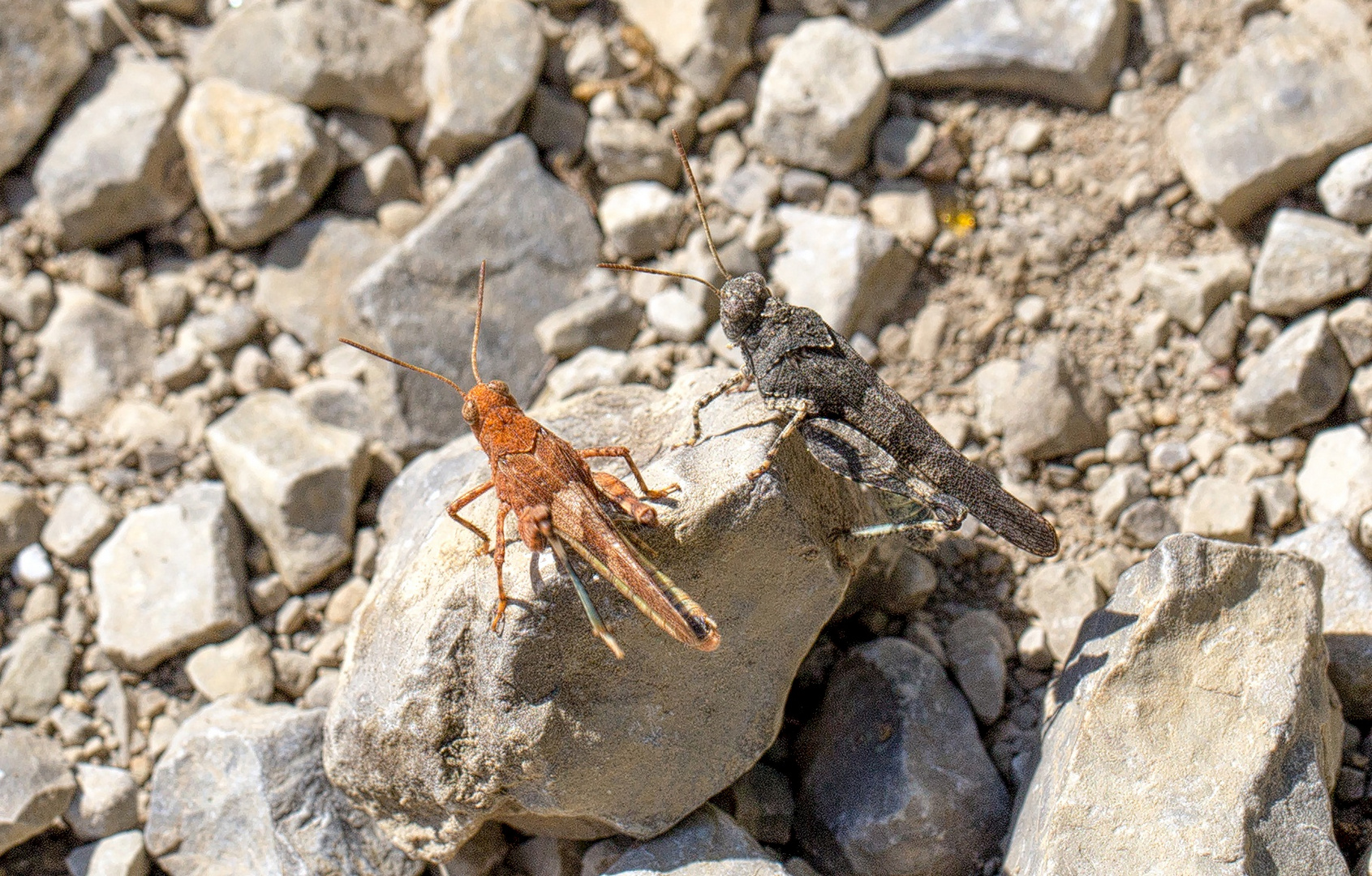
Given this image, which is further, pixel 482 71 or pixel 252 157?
pixel 482 71

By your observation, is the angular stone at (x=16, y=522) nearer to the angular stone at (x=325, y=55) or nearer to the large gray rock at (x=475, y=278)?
the large gray rock at (x=475, y=278)

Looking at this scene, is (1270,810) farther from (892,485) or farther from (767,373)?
(767,373)

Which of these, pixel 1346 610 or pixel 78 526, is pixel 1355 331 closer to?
pixel 1346 610

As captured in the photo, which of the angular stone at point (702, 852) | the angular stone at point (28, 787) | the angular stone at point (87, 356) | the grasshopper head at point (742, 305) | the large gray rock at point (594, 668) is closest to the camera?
the large gray rock at point (594, 668)

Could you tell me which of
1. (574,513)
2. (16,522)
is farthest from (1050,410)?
(16,522)

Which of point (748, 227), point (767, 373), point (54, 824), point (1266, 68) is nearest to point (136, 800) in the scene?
point (54, 824)

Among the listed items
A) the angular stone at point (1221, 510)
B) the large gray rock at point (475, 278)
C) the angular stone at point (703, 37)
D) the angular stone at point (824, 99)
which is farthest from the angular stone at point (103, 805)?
the angular stone at point (1221, 510)

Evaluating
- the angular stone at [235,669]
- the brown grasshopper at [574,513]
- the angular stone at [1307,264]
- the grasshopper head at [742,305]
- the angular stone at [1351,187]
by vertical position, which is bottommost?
the angular stone at [235,669]
